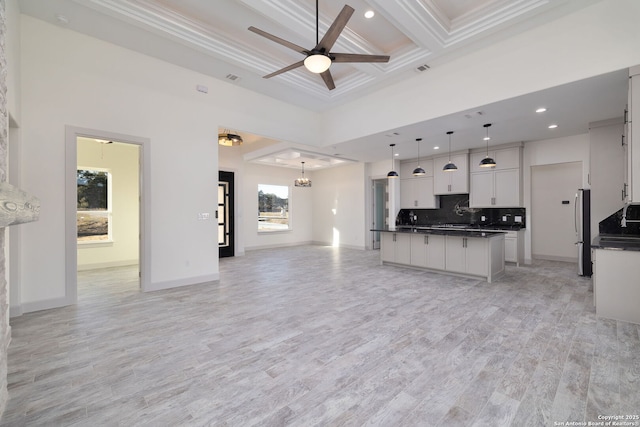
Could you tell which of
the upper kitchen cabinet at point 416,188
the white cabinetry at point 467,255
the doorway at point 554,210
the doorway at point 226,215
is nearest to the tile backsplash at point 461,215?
the upper kitchen cabinet at point 416,188

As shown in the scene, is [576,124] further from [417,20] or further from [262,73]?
[262,73]

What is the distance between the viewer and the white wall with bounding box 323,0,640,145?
3.17m

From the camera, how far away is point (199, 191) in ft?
16.1

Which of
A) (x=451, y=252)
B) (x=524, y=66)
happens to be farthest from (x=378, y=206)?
(x=524, y=66)

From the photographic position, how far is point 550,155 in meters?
6.48

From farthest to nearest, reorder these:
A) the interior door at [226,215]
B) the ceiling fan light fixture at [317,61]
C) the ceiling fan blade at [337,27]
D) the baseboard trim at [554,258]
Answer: the interior door at [226,215] → the baseboard trim at [554,258] → the ceiling fan light fixture at [317,61] → the ceiling fan blade at [337,27]

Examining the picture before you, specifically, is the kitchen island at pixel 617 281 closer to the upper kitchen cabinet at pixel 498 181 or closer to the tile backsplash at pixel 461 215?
the upper kitchen cabinet at pixel 498 181

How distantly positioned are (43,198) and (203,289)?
242cm

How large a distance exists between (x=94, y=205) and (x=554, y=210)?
Result: 11.2 m

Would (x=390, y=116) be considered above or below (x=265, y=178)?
above

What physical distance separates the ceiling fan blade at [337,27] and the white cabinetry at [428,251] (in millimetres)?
4120

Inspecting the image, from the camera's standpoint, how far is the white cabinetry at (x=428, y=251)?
5520 millimetres

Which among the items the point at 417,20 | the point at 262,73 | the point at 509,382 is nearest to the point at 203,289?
the point at 262,73

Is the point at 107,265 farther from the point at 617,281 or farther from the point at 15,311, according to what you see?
the point at 617,281
